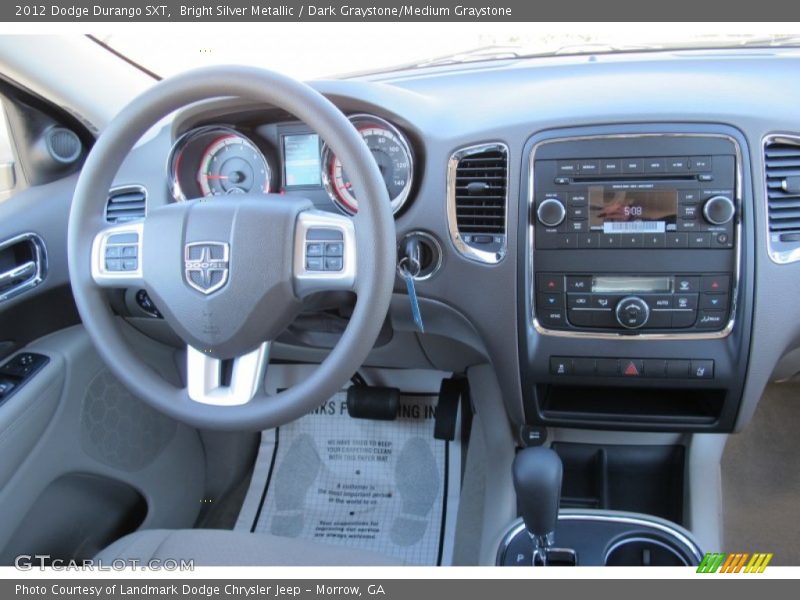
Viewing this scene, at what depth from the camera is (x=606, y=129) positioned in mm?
1158

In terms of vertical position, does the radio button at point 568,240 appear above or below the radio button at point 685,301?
above

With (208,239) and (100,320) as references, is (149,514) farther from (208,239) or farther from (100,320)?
(208,239)

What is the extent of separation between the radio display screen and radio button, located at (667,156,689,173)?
0.04 m

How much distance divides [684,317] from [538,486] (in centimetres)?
41

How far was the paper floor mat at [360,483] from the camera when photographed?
1.79 metres

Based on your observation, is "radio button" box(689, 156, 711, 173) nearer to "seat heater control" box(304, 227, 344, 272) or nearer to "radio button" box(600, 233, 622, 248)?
"radio button" box(600, 233, 622, 248)

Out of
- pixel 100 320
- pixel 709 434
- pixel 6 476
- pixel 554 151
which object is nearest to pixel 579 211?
pixel 554 151

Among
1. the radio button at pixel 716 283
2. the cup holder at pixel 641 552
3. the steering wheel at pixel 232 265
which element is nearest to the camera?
the steering wheel at pixel 232 265

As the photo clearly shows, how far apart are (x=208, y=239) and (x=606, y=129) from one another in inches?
28.0

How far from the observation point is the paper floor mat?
5.86ft

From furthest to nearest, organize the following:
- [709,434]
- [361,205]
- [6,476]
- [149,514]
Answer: [149,514] < [709,434] < [6,476] < [361,205]

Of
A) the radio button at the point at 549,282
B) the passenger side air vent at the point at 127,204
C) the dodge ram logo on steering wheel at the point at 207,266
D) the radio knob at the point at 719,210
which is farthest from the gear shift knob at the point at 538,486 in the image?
the passenger side air vent at the point at 127,204

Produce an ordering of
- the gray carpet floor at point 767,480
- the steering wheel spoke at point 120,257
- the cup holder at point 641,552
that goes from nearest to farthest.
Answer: the steering wheel spoke at point 120,257
the cup holder at point 641,552
the gray carpet floor at point 767,480

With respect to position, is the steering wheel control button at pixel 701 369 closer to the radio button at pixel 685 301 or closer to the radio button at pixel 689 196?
the radio button at pixel 685 301
